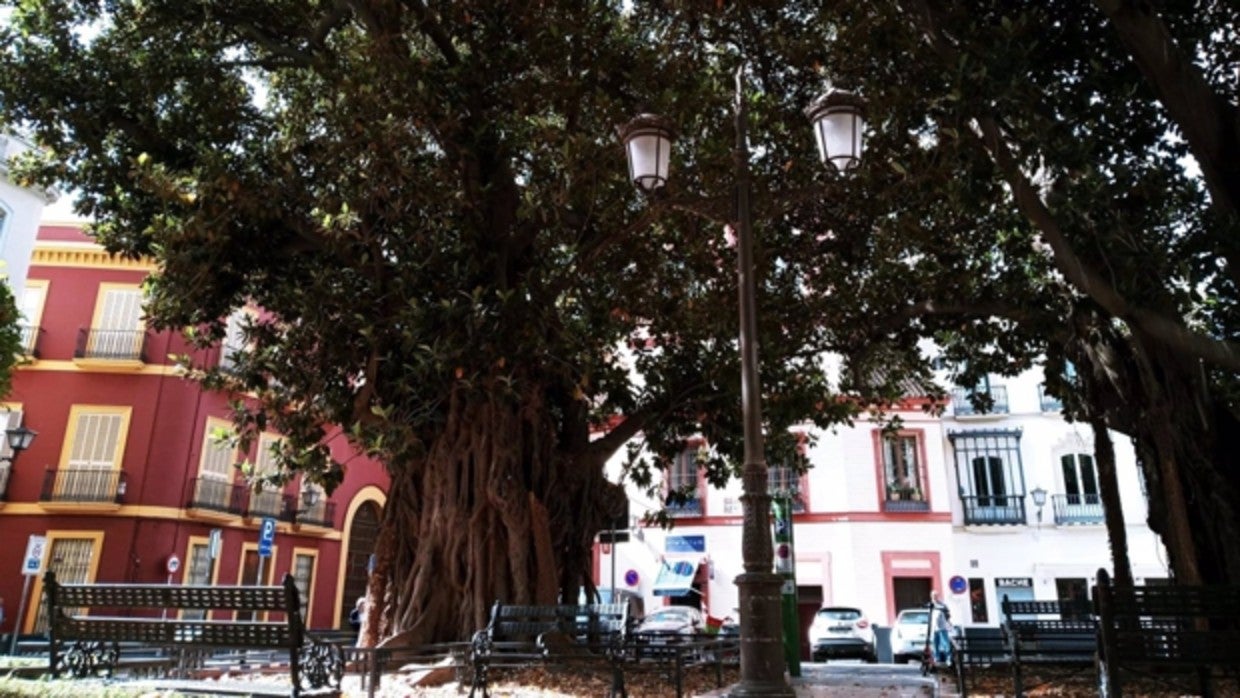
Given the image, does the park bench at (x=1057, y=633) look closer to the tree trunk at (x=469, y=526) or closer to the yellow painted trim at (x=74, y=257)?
the tree trunk at (x=469, y=526)

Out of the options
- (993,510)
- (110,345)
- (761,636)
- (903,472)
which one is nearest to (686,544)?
(903,472)

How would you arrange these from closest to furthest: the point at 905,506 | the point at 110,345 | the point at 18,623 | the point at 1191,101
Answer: the point at 1191,101 → the point at 18,623 → the point at 110,345 → the point at 905,506

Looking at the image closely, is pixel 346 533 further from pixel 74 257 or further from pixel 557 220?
→ pixel 557 220

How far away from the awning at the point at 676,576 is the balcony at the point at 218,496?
13715mm

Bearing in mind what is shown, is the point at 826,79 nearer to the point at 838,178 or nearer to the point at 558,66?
the point at 838,178

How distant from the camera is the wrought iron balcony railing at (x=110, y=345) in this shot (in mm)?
24172

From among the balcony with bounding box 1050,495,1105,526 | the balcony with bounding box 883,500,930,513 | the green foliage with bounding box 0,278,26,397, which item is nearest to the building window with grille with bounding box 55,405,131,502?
the green foliage with bounding box 0,278,26,397

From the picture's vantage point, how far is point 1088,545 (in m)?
27.8

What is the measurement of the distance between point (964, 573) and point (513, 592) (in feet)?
70.1

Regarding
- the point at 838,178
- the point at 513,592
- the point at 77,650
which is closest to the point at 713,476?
the point at 513,592

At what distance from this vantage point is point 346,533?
30328mm

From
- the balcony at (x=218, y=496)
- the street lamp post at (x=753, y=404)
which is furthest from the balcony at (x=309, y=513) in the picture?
the street lamp post at (x=753, y=404)

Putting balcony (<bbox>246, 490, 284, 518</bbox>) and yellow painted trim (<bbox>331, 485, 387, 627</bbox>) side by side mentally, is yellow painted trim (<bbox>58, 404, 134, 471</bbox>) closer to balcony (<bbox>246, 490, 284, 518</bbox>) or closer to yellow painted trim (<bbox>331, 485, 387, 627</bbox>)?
balcony (<bbox>246, 490, 284, 518</bbox>)

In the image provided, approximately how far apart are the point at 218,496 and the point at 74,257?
26.4 feet
